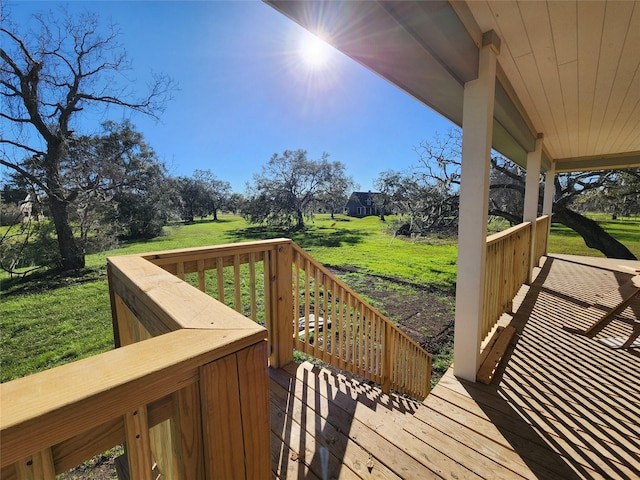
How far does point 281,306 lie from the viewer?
7.18 ft

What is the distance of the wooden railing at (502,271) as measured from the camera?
2.59 metres

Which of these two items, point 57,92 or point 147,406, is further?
point 57,92

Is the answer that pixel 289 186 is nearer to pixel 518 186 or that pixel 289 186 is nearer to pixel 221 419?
pixel 518 186

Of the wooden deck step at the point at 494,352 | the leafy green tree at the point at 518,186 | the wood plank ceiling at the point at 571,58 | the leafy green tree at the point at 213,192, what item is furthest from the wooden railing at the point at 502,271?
the leafy green tree at the point at 213,192

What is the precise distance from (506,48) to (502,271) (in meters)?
2.15

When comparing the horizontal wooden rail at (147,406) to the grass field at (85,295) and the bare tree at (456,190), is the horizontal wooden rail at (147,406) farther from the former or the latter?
the bare tree at (456,190)

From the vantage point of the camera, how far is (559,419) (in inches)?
71.9

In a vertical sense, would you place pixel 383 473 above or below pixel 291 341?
below

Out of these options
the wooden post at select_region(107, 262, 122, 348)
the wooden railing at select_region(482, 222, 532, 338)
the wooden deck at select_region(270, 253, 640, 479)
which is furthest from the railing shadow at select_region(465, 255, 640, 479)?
the wooden post at select_region(107, 262, 122, 348)

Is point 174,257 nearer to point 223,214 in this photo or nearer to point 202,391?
point 202,391

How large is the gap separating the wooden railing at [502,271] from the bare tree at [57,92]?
9.95 meters

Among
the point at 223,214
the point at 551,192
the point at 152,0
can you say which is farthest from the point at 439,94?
the point at 223,214

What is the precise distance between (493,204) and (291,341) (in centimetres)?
1068

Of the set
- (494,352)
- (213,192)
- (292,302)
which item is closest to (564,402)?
(494,352)
